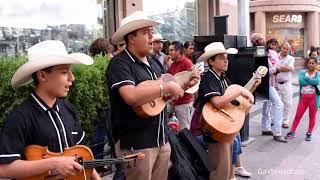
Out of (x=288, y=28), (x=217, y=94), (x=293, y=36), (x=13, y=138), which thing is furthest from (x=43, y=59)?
(x=293, y=36)

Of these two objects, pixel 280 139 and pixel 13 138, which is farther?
pixel 280 139

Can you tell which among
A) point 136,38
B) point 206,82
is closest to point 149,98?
point 136,38

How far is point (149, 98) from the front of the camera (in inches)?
117

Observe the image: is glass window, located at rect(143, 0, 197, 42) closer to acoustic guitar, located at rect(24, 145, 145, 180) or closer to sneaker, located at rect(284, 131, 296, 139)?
sneaker, located at rect(284, 131, 296, 139)

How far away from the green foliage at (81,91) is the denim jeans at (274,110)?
3.37 metres

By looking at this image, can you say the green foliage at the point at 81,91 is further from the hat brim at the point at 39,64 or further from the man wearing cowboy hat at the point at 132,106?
the hat brim at the point at 39,64

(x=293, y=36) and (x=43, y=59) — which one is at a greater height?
(x=293, y=36)

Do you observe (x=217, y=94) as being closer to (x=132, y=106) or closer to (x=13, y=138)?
(x=132, y=106)

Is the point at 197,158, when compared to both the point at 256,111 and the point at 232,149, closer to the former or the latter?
the point at 232,149

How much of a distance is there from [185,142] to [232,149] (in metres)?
0.54

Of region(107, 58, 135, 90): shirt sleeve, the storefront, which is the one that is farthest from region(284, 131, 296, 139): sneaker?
the storefront

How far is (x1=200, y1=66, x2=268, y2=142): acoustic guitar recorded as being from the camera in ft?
13.9

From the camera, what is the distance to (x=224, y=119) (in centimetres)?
430

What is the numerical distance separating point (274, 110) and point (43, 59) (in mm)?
5832
